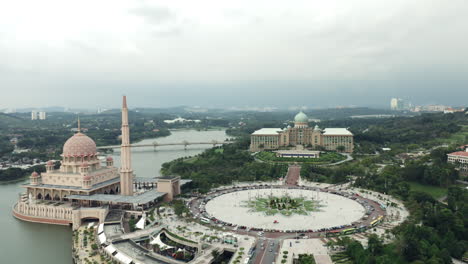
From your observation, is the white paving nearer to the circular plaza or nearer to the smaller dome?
the circular plaza

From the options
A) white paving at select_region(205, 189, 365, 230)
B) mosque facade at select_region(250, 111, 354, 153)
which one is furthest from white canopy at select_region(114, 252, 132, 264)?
mosque facade at select_region(250, 111, 354, 153)

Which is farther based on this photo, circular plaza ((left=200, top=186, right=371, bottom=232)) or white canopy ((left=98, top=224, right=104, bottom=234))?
circular plaza ((left=200, top=186, right=371, bottom=232))

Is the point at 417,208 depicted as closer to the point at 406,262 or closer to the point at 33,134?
the point at 406,262

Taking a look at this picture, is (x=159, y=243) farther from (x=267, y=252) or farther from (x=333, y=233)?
(x=333, y=233)

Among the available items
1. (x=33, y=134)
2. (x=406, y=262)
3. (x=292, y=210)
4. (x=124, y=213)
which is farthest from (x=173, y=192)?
(x=33, y=134)

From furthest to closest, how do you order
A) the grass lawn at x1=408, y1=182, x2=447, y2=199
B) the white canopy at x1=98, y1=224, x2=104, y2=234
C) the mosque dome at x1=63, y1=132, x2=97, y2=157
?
the mosque dome at x1=63, y1=132, x2=97, y2=157
the grass lawn at x1=408, y1=182, x2=447, y2=199
the white canopy at x1=98, y1=224, x2=104, y2=234

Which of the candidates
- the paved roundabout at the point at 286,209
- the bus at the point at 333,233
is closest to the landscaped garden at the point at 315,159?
the paved roundabout at the point at 286,209

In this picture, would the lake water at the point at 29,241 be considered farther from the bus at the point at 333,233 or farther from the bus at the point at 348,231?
the bus at the point at 348,231
